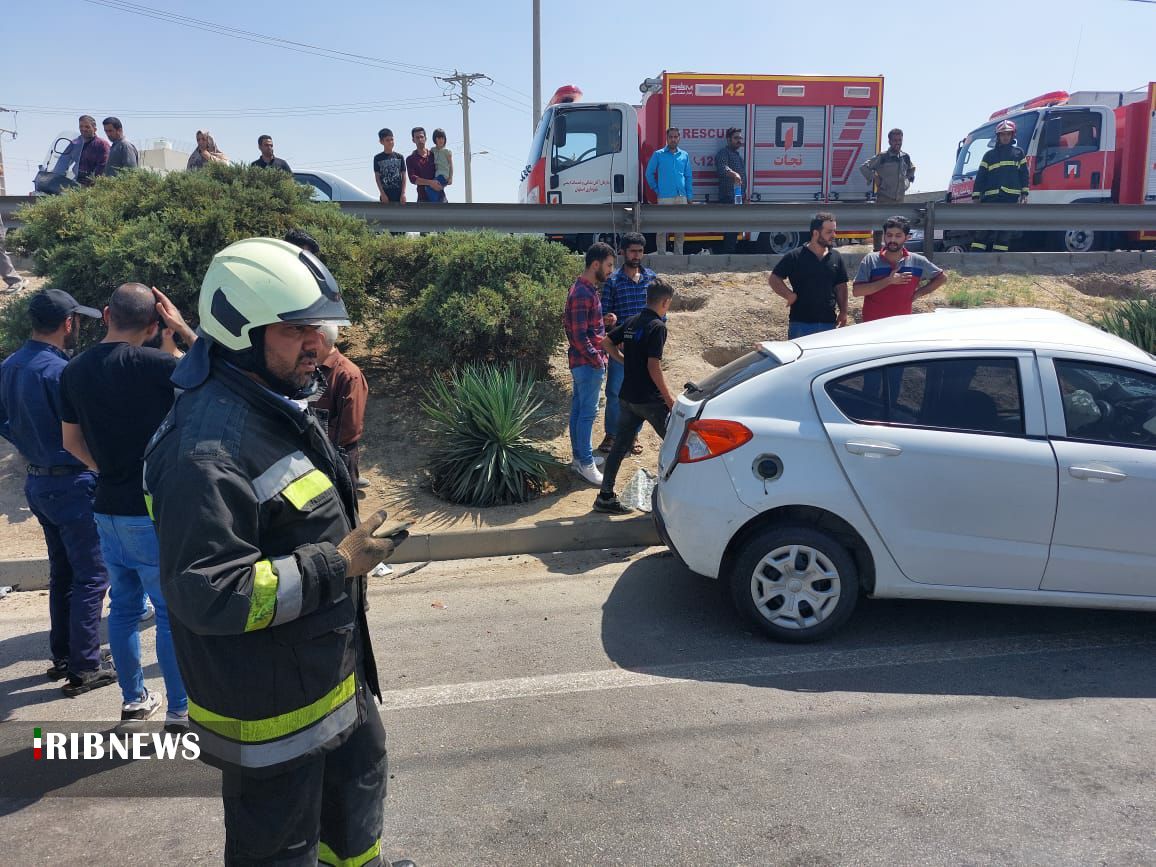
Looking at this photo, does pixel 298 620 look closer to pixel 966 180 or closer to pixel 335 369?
pixel 335 369

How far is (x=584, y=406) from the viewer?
7.12 m

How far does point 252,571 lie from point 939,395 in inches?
144

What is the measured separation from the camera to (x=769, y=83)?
16.0 m

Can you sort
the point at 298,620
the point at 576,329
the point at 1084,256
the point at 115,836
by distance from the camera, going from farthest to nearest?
the point at 1084,256, the point at 576,329, the point at 115,836, the point at 298,620

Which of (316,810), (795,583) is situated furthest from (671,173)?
(316,810)

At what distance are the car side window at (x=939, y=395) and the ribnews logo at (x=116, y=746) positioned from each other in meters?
3.46

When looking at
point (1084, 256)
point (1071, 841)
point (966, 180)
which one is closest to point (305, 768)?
point (1071, 841)

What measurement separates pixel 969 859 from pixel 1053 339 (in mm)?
2788

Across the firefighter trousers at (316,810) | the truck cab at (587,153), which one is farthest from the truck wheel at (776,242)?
the firefighter trousers at (316,810)

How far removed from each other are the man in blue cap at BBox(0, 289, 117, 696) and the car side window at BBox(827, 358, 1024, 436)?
3781mm

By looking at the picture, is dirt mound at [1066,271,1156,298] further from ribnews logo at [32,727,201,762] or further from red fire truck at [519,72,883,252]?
ribnews logo at [32,727,201,762]

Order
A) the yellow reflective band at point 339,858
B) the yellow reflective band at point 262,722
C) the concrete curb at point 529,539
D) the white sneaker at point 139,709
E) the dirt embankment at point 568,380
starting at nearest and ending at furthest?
the yellow reflective band at point 262,722 < the yellow reflective band at point 339,858 < the white sneaker at point 139,709 < the concrete curb at point 529,539 < the dirt embankment at point 568,380

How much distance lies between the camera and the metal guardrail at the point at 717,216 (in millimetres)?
10555

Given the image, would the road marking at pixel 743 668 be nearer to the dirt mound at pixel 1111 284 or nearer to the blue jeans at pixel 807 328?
the blue jeans at pixel 807 328
